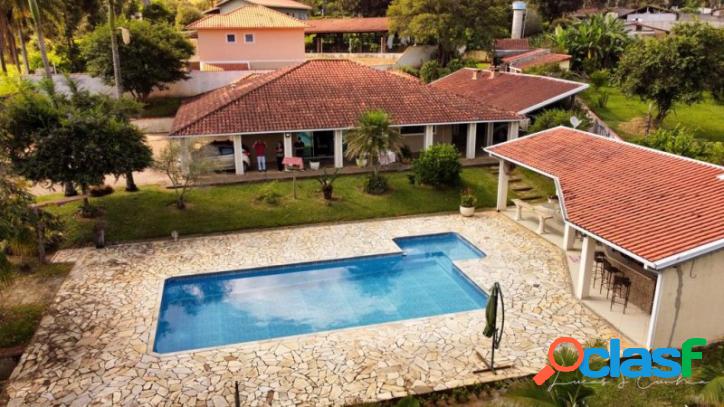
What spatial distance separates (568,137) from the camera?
21.4 meters

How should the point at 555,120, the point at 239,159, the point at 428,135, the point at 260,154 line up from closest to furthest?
the point at 239,159 < the point at 260,154 < the point at 555,120 < the point at 428,135

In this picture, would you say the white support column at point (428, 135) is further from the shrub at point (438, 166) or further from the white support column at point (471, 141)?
the shrub at point (438, 166)

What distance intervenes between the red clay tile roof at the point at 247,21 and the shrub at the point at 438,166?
2834 centimetres

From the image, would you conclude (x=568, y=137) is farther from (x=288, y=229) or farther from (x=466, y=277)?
(x=288, y=229)

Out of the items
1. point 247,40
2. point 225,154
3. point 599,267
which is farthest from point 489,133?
point 247,40

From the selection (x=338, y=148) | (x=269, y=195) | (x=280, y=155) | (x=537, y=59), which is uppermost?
(x=537, y=59)

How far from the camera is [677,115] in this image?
36.9 meters

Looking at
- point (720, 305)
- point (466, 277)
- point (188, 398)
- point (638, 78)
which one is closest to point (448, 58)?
point (638, 78)

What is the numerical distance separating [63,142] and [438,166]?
15705mm

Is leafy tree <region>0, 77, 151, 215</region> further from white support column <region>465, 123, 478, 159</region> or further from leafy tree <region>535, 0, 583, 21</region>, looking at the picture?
leafy tree <region>535, 0, 583, 21</region>

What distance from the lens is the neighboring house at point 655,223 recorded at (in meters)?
12.9

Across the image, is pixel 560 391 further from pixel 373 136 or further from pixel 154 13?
pixel 154 13

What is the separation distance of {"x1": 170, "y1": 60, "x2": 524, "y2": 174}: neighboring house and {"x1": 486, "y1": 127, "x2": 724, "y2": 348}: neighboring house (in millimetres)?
10442

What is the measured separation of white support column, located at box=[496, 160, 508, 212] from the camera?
23062 millimetres
